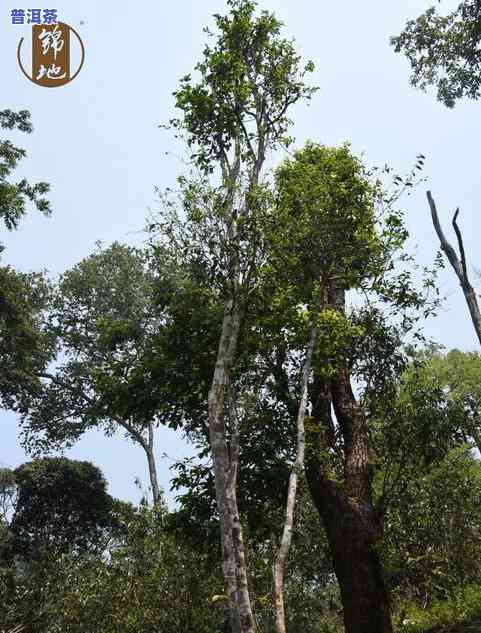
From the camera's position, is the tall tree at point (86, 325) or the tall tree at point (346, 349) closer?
the tall tree at point (346, 349)

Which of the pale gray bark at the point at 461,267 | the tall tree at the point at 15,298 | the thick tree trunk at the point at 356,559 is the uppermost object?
the tall tree at the point at 15,298

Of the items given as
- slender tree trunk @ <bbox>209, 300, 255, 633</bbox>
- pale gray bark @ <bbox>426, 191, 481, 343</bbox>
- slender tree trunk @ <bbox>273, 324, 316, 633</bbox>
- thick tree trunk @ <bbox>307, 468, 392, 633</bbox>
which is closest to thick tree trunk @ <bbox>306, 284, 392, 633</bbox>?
thick tree trunk @ <bbox>307, 468, 392, 633</bbox>

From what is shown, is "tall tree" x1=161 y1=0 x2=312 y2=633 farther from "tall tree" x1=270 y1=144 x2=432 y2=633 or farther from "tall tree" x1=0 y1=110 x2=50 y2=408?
"tall tree" x1=0 y1=110 x2=50 y2=408

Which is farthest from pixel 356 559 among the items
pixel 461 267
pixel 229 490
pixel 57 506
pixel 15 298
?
pixel 57 506

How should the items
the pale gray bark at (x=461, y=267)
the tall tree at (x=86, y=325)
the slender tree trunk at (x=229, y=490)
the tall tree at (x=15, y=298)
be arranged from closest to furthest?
1. the slender tree trunk at (x=229, y=490)
2. the pale gray bark at (x=461, y=267)
3. the tall tree at (x=15, y=298)
4. the tall tree at (x=86, y=325)

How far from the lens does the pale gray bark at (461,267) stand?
1220 centimetres

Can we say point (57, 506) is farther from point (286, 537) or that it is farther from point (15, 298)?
point (286, 537)

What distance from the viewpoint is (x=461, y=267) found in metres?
12.8

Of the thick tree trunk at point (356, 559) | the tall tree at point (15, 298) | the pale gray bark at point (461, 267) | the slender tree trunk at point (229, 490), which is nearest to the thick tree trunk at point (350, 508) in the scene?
the thick tree trunk at point (356, 559)

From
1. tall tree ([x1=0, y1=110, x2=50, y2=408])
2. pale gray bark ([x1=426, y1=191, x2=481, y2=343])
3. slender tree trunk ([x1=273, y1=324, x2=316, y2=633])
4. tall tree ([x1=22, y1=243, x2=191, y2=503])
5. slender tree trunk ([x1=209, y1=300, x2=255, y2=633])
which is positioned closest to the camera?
slender tree trunk ([x1=273, y1=324, x2=316, y2=633])

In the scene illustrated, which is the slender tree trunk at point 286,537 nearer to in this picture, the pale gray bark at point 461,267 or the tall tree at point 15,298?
the pale gray bark at point 461,267

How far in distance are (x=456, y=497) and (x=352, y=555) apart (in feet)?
14.1

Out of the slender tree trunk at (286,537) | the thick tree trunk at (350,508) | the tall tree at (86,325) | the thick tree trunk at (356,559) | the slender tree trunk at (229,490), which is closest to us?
the slender tree trunk at (286,537)

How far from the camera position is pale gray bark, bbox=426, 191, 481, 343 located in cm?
1220
